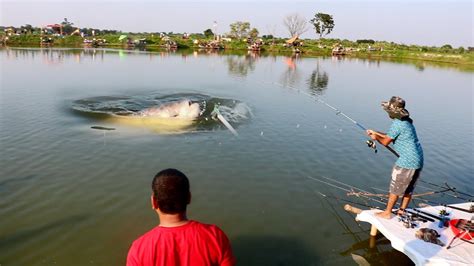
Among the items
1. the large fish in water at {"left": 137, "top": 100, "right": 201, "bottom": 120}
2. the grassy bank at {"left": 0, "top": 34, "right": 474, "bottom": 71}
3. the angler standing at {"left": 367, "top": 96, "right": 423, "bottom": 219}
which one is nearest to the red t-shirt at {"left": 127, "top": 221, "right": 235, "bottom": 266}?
the angler standing at {"left": 367, "top": 96, "right": 423, "bottom": 219}

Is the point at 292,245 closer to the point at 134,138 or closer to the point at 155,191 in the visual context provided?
the point at 155,191

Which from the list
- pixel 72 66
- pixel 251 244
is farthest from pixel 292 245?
pixel 72 66

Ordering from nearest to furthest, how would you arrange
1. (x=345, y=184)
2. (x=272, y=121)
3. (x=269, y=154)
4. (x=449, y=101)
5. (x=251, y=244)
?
(x=251, y=244) < (x=345, y=184) < (x=269, y=154) < (x=272, y=121) < (x=449, y=101)

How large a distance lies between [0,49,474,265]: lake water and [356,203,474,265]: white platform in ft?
1.91

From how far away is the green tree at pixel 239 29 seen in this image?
100 m

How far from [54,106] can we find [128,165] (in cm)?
891

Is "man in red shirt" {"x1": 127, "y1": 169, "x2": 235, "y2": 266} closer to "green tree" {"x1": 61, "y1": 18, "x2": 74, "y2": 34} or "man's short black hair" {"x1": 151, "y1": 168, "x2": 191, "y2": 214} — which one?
"man's short black hair" {"x1": 151, "y1": 168, "x2": 191, "y2": 214}

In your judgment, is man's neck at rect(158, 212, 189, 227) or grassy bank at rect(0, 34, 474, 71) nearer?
man's neck at rect(158, 212, 189, 227)

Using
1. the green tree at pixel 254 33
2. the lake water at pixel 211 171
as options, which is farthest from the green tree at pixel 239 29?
the lake water at pixel 211 171

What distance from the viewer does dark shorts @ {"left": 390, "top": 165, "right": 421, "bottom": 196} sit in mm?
6928

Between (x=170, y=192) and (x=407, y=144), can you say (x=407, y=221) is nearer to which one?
(x=407, y=144)

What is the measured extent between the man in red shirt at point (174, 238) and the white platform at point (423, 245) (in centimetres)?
443

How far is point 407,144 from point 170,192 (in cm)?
525

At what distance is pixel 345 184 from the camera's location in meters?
10.1
